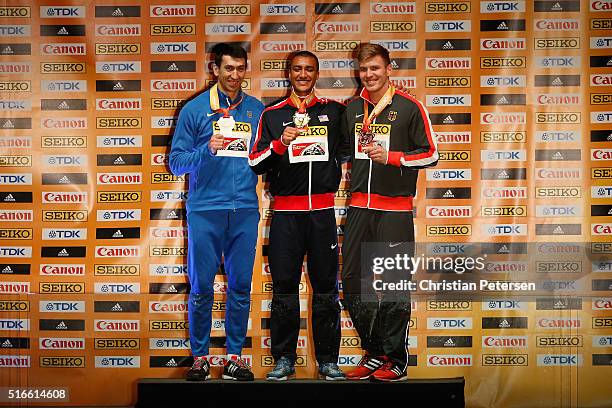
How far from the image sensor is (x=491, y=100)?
16.0ft

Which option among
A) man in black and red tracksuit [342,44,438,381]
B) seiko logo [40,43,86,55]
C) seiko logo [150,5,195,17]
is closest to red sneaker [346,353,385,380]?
man in black and red tracksuit [342,44,438,381]

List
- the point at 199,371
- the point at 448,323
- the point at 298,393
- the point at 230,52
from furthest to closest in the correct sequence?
1. the point at 448,323
2. the point at 230,52
3. the point at 199,371
4. the point at 298,393

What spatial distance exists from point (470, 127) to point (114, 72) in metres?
2.21

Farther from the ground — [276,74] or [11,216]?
[276,74]

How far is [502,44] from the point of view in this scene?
4.87m

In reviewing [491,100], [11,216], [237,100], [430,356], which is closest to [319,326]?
[430,356]

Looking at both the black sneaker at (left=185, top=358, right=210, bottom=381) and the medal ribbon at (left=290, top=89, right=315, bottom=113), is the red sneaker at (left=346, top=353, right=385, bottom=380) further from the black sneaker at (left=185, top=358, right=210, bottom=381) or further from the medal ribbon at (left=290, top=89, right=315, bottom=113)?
the medal ribbon at (left=290, top=89, right=315, bottom=113)

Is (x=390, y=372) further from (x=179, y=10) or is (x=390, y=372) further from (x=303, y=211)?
(x=179, y=10)

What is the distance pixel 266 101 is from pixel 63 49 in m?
1.30

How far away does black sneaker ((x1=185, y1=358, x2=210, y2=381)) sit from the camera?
448 cm

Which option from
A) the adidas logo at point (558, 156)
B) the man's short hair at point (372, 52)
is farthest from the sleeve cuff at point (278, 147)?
the adidas logo at point (558, 156)

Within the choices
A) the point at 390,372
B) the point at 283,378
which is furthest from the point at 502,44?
the point at 283,378

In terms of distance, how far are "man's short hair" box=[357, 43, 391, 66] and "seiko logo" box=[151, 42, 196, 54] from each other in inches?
41.5

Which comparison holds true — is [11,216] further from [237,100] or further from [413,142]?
[413,142]
